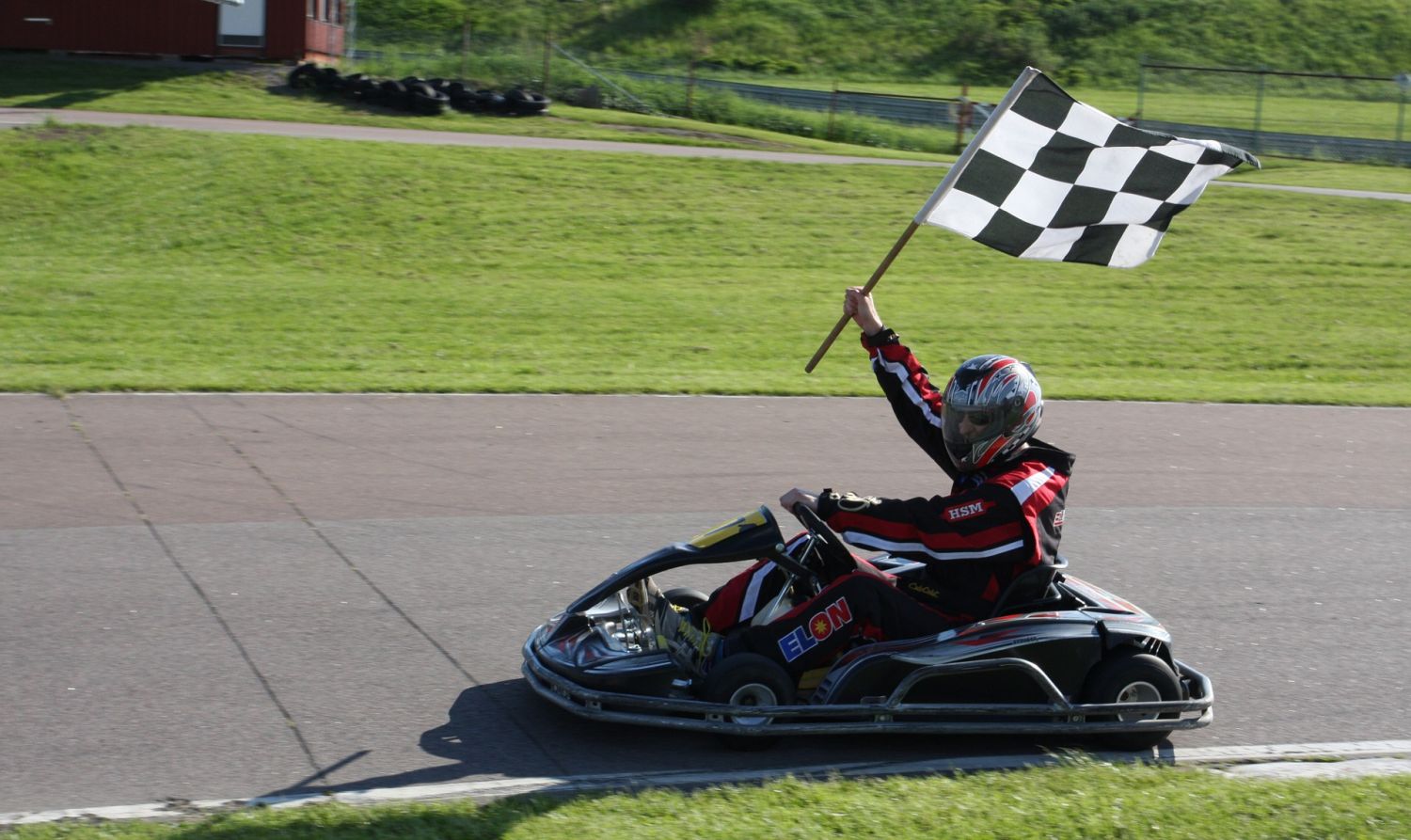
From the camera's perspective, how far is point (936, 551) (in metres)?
4.88

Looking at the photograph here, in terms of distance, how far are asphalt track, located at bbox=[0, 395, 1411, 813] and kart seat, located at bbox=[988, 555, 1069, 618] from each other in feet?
1.65

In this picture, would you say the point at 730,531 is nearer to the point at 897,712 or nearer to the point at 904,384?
the point at 897,712

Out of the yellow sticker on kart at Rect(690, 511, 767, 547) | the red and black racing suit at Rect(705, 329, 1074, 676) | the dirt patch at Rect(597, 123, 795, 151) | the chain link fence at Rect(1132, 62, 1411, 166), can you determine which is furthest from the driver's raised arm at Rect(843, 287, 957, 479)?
the chain link fence at Rect(1132, 62, 1411, 166)

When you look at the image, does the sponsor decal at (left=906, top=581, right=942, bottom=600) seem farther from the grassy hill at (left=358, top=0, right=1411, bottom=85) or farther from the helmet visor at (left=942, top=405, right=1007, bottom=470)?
the grassy hill at (left=358, top=0, right=1411, bottom=85)

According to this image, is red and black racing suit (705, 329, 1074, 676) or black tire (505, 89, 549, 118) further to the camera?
black tire (505, 89, 549, 118)

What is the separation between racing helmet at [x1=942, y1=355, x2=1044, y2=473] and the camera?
4.97 m

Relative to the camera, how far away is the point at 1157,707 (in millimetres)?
4973

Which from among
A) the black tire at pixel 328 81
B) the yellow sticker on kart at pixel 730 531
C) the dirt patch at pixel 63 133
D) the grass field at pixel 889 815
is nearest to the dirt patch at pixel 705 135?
the black tire at pixel 328 81

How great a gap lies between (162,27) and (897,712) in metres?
28.4

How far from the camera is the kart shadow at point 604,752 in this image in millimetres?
4504

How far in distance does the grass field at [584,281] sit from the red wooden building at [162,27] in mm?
10205

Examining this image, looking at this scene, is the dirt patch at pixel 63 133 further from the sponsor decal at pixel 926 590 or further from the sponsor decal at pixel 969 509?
the sponsor decal at pixel 969 509

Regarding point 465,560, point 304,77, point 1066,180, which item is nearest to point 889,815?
point 1066,180

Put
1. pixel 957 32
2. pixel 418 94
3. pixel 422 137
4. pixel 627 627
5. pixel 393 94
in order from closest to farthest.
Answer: pixel 627 627, pixel 422 137, pixel 418 94, pixel 393 94, pixel 957 32
